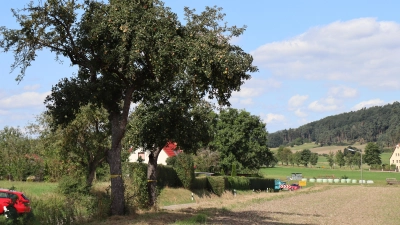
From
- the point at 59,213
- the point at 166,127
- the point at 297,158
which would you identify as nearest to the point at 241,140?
the point at 166,127

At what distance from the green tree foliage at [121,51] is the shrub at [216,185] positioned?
31718mm

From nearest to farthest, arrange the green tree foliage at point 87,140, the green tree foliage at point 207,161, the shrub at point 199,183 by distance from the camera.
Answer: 1. the green tree foliage at point 87,140
2. the shrub at point 199,183
3. the green tree foliage at point 207,161

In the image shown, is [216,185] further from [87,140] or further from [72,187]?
[72,187]

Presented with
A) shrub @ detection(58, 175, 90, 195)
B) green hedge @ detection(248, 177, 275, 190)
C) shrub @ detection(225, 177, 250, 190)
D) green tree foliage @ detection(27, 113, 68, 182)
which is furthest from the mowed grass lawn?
shrub @ detection(58, 175, 90, 195)

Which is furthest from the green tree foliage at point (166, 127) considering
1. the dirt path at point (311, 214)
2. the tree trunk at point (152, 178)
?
the dirt path at point (311, 214)

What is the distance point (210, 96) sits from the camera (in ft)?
63.6

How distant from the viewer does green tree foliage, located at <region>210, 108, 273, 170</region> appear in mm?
82125

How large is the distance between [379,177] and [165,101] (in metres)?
107

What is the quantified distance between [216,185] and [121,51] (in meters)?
35.7

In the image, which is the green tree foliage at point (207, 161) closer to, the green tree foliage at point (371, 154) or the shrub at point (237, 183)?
the shrub at point (237, 183)

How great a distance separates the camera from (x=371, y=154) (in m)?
158

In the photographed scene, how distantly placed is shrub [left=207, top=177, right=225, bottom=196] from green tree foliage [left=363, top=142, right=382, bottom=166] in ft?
371

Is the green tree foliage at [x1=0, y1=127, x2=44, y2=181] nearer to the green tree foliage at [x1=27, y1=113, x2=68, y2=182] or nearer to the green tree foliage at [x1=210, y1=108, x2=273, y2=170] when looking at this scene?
the green tree foliage at [x1=27, y1=113, x2=68, y2=182]

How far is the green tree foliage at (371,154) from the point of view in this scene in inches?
6127
